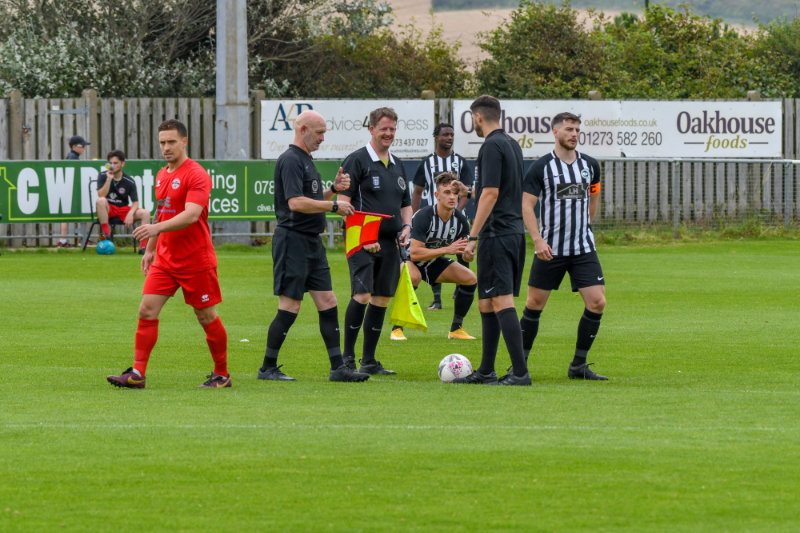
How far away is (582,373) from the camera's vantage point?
1045cm

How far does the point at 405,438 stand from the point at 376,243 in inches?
133

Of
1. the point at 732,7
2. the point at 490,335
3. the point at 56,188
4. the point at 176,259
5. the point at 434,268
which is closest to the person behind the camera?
the point at 176,259

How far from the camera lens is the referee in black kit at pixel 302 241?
10.0 meters

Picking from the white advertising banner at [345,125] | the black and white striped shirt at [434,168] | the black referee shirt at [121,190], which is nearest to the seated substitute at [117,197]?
the black referee shirt at [121,190]

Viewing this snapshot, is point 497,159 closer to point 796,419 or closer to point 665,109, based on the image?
point 796,419

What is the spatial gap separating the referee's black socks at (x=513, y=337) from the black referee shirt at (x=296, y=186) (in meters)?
1.55

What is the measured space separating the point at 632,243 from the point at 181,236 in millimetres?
19198

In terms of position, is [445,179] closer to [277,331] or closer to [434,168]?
[434,168]

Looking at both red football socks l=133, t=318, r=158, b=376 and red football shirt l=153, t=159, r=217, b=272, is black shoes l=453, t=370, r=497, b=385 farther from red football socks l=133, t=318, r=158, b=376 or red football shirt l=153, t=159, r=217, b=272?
red football socks l=133, t=318, r=158, b=376

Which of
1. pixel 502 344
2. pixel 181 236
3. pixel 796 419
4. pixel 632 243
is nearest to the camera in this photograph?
pixel 796 419

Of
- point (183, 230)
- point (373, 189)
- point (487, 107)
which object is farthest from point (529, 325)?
point (183, 230)

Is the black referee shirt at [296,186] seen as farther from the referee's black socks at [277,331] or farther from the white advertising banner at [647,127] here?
the white advertising banner at [647,127]

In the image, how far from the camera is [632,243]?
27.8m

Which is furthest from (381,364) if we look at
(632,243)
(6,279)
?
(632,243)
